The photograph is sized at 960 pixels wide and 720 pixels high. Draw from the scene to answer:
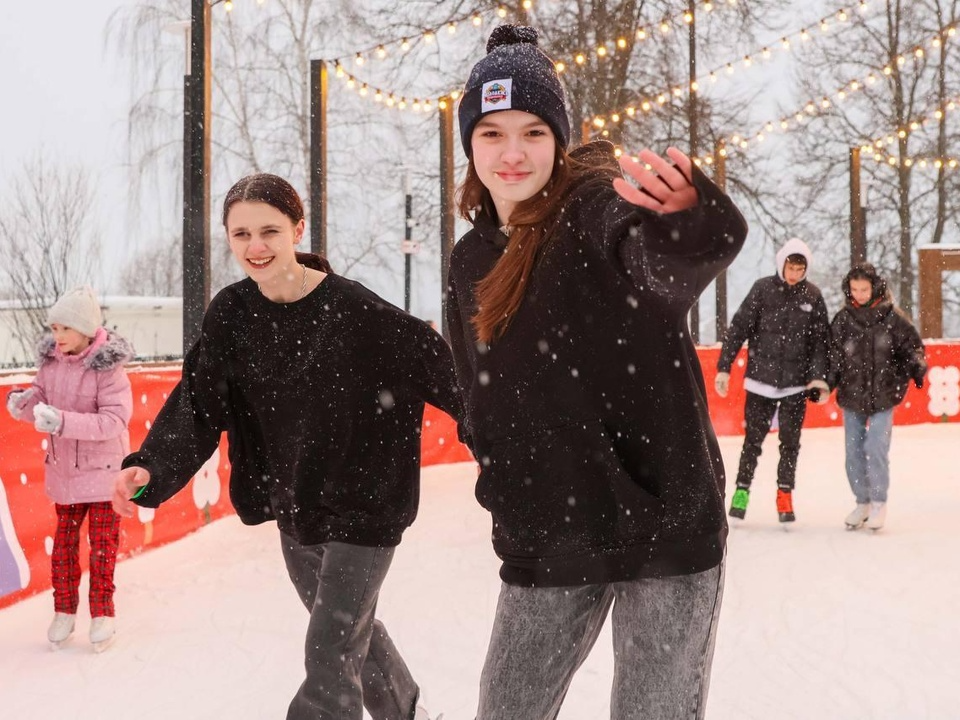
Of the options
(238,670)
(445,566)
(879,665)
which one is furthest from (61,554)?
(879,665)

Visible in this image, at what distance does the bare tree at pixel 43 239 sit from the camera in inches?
657

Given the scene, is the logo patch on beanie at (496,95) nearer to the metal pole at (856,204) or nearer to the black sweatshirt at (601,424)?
the black sweatshirt at (601,424)

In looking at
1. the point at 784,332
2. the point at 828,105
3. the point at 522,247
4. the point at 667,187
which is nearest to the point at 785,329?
the point at 784,332

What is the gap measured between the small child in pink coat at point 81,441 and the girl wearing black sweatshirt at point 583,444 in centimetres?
356

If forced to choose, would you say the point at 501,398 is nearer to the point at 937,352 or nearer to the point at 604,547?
the point at 604,547

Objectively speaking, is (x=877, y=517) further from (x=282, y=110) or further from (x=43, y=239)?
(x=282, y=110)

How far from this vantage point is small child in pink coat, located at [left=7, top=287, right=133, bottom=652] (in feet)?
17.4

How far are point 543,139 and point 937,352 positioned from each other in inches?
568

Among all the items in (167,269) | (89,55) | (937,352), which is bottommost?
(937,352)

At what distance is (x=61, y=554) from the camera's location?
5332mm

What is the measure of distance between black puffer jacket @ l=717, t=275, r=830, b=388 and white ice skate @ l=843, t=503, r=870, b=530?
0.93 m

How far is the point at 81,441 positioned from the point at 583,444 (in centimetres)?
385

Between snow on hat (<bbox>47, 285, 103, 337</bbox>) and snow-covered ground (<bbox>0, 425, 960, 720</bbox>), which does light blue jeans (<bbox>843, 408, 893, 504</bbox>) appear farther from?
snow on hat (<bbox>47, 285, 103, 337</bbox>)

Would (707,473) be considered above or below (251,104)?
below
